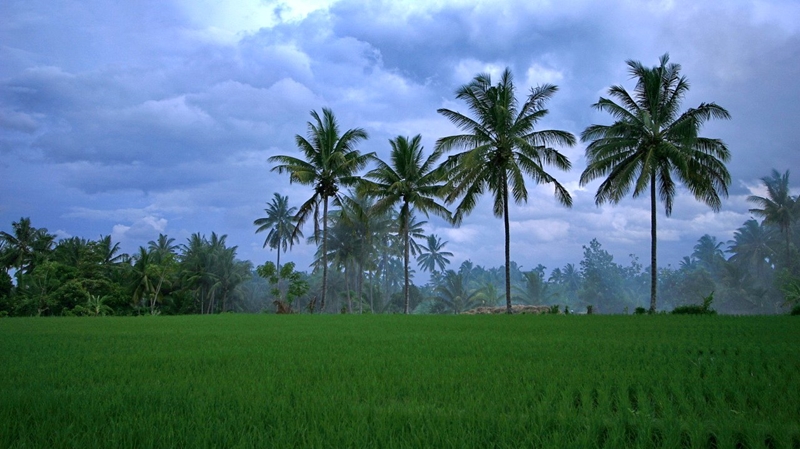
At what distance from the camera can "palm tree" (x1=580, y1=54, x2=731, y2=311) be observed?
20.3 m

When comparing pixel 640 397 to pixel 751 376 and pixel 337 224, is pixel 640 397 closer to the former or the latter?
pixel 751 376

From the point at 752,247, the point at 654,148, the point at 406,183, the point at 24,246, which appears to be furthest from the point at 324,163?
the point at 752,247

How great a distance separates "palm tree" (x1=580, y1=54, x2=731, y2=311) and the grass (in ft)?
48.6

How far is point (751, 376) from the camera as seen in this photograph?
4938 millimetres

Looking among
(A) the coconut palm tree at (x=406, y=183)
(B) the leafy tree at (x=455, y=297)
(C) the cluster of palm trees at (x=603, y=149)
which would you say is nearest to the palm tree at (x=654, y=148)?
(C) the cluster of palm trees at (x=603, y=149)

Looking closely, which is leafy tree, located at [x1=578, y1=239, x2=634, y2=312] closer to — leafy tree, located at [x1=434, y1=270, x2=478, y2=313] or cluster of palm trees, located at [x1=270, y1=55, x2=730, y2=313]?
leafy tree, located at [x1=434, y1=270, x2=478, y2=313]

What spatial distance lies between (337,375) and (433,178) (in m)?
24.2

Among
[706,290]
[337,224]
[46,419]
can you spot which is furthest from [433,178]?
[706,290]

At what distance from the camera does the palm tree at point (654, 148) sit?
20.3m

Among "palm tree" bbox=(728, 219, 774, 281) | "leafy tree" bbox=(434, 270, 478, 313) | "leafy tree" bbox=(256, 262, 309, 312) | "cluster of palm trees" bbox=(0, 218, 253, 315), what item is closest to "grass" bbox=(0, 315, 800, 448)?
"leafy tree" bbox=(256, 262, 309, 312)

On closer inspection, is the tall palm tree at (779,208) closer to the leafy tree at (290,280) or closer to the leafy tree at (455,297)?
the leafy tree at (455,297)

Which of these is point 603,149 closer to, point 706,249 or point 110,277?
point 110,277

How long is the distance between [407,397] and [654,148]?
20.2 metres

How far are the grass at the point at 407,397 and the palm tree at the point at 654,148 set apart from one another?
1482 centimetres
